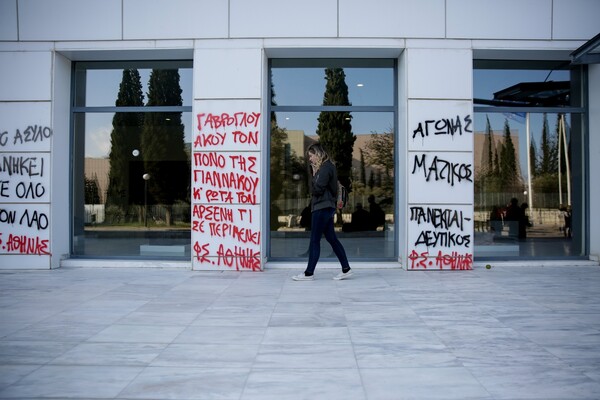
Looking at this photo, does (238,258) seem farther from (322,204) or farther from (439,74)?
(439,74)

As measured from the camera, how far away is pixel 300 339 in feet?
14.8

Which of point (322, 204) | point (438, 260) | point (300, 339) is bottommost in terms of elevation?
point (300, 339)

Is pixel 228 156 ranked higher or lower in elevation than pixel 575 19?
lower

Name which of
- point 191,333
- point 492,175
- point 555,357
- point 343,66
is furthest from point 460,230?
point 191,333

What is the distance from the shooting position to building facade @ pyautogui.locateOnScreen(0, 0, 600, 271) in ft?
28.4


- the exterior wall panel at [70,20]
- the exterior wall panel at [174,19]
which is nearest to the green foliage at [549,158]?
the exterior wall panel at [174,19]

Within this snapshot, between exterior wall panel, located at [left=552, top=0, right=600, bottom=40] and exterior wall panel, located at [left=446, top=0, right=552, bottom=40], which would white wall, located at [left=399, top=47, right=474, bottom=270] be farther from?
exterior wall panel, located at [left=552, top=0, right=600, bottom=40]

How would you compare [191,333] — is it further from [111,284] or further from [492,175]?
[492,175]

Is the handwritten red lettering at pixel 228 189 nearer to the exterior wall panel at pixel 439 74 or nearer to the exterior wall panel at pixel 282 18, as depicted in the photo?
the exterior wall panel at pixel 282 18

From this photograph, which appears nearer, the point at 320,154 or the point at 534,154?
the point at 320,154

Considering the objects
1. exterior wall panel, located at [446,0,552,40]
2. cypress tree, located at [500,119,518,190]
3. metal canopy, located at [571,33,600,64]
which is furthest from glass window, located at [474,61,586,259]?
metal canopy, located at [571,33,600,64]

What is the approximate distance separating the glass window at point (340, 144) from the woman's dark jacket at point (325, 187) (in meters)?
1.72

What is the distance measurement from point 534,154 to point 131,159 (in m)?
6.99

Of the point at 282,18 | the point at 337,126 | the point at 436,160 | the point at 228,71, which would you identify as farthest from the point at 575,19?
the point at 228,71
